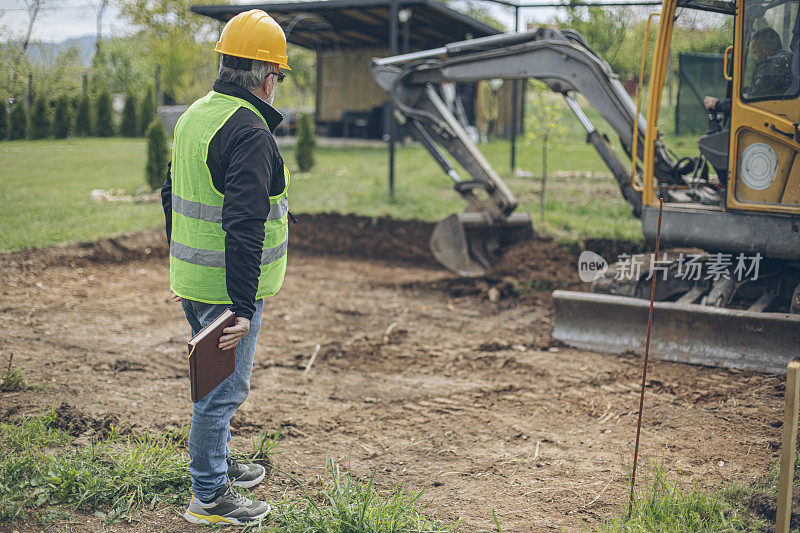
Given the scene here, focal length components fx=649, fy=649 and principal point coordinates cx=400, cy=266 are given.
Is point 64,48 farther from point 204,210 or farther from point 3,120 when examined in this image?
point 204,210

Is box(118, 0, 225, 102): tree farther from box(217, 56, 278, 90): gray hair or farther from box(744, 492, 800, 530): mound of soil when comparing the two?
box(744, 492, 800, 530): mound of soil

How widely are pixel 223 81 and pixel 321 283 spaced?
4594mm

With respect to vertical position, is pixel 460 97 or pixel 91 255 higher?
pixel 460 97

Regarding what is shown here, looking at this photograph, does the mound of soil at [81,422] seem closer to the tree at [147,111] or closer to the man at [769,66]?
the man at [769,66]

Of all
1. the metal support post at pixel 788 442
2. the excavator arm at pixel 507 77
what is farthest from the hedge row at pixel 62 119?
the metal support post at pixel 788 442

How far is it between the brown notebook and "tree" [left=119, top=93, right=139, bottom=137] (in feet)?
21.1

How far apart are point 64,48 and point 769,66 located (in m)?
6.04

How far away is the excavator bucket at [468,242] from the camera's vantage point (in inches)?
284

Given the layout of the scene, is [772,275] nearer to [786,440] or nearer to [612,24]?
[786,440]

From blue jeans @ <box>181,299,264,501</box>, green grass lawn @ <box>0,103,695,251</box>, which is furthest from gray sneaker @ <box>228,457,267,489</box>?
green grass lawn @ <box>0,103,695,251</box>

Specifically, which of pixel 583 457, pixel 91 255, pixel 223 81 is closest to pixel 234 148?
pixel 223 81

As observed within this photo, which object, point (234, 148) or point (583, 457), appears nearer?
point (234, 148)

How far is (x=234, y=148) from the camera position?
2.52 metres

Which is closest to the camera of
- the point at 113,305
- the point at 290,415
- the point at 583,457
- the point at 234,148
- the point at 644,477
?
the point at 234,148
